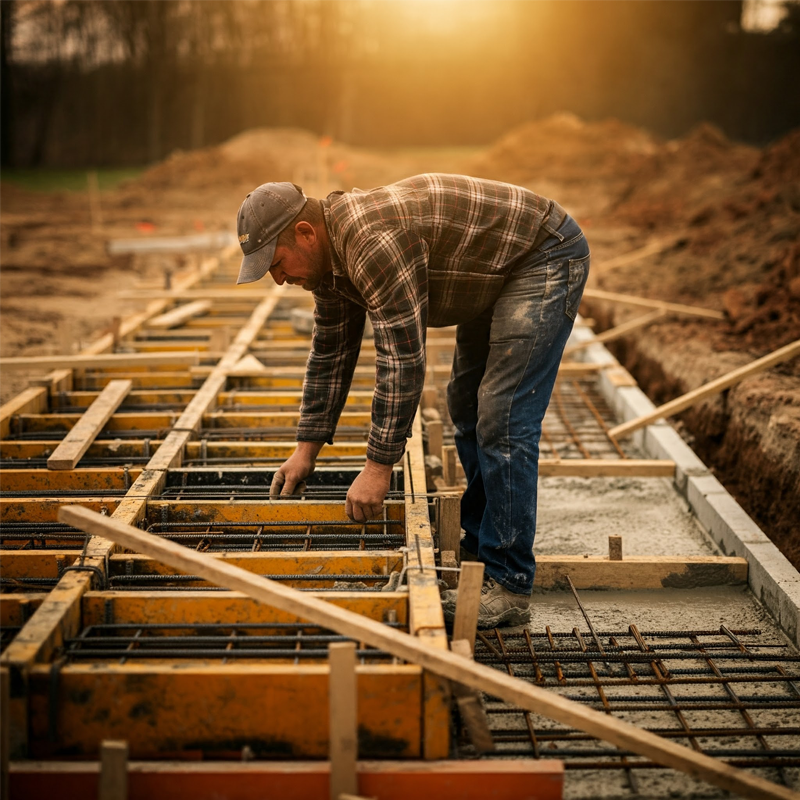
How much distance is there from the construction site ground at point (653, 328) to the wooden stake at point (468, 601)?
1.40ft

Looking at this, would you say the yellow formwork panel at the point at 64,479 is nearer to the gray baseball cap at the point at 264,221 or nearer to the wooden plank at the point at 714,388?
the gray baseball cap at the point at 264,221

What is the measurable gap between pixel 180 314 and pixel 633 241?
852cm

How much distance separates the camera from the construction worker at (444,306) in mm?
2656

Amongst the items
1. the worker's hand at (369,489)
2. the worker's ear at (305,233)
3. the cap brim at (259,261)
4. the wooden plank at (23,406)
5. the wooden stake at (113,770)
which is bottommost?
the wooden plank at (23,406)

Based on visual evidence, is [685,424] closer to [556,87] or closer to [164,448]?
[164,448]

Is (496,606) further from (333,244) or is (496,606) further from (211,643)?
(333,244)

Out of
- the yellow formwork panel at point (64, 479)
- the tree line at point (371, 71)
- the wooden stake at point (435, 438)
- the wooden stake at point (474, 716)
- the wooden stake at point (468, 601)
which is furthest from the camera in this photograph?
the tree line at point (371, 71)

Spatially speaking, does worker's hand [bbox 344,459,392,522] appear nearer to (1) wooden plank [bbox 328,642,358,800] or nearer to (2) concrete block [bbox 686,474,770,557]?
(1) wooden plank [bbox 328,642,358,800]

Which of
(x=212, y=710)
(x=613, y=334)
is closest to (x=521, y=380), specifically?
(x=212, y=710)

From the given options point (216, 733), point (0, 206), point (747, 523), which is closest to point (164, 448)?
point (216, 733)

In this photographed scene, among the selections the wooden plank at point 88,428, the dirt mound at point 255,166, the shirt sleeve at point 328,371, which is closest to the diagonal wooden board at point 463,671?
the shirt sleeve at point 328,371

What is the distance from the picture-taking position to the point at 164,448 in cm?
406

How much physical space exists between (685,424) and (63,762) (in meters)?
5.26

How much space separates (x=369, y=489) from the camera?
2.76 m
